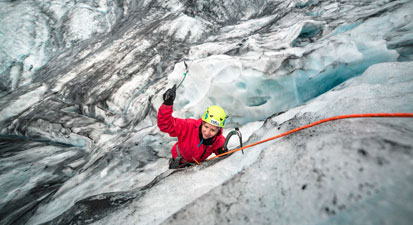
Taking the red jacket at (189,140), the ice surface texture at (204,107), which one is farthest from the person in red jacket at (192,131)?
the ice surface texture at (204,107)

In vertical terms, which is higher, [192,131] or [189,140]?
[192,131]

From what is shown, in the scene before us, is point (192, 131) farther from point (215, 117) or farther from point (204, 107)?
point (204, 107)

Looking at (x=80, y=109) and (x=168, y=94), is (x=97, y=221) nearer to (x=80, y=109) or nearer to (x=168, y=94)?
(x=168, y=94)

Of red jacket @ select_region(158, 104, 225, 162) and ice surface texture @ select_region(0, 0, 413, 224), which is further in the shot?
red jacket @ select_region(158, 104, 225, 162)

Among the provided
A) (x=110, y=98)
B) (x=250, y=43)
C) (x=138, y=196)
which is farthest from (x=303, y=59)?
(x=110, y=98)

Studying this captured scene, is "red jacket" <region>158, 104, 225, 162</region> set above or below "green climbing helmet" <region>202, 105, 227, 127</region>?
below

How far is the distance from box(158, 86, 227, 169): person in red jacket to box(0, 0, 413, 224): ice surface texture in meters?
0.52

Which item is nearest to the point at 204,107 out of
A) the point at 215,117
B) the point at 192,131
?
the point at 192,131

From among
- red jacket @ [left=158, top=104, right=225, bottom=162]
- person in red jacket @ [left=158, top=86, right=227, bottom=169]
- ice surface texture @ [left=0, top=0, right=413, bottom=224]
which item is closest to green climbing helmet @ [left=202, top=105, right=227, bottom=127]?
person in red jacket @ [left=158, top=86, right=227, bottom=169]

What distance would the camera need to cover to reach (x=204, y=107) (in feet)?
12.9

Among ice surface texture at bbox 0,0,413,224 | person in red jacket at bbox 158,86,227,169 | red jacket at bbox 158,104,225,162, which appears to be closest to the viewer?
ice surface texture at bbox 0,0,413,224

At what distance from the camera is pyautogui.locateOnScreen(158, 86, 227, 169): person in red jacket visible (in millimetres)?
2363

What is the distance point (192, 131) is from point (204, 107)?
1.37 m

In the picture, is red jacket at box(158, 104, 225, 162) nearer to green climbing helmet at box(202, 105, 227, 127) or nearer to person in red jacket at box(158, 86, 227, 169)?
person in red jacket at box(158, 86, 227, 169)
